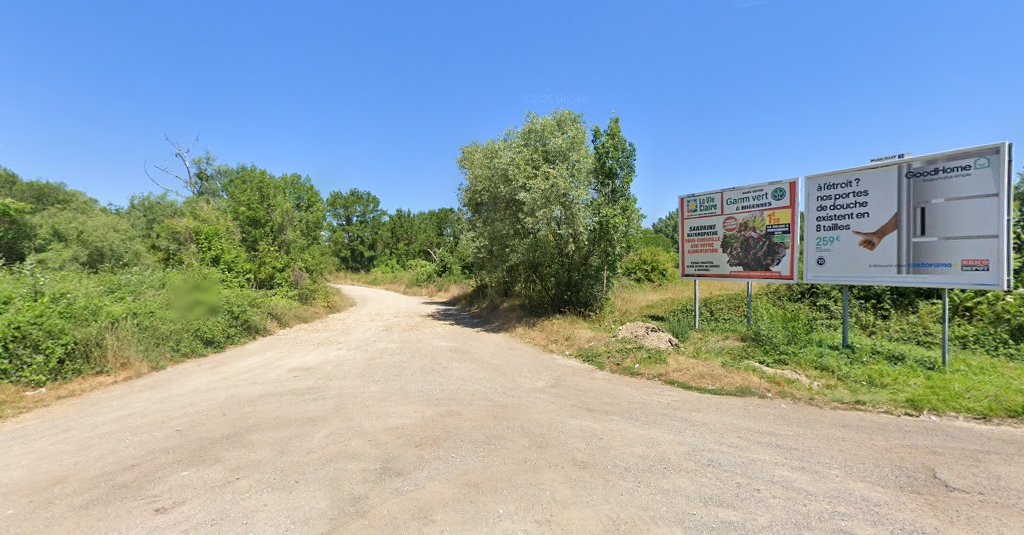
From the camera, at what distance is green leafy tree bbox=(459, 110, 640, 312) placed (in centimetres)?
1428

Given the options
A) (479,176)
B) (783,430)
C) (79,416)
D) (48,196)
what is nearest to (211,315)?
(79,416)

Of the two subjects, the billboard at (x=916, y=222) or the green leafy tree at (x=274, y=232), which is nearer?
the billboard at (x=916, y=222)

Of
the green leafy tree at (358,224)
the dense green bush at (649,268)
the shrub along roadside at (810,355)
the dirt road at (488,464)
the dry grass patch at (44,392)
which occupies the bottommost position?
the dry grass patch at (44,392)

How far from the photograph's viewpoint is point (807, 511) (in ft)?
11.8

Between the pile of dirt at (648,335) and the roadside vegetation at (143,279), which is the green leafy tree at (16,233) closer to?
the roadside vegetation at (143,279)

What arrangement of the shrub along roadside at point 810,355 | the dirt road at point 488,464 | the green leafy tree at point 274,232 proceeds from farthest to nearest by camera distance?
1. the green leafy tree at point 274,232
2. the shrub along roadside at point 810,355
3. the dirt road at point 488,464

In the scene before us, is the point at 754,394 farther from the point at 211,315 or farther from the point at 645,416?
the point at 211,315

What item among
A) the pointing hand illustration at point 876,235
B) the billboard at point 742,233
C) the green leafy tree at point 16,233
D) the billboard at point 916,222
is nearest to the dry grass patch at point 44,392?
the green leafy tree at point 16,233

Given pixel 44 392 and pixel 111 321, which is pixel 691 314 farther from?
pixel 44 392

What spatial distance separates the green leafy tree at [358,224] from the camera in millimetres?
75000

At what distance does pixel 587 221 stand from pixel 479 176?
5529 millimetres

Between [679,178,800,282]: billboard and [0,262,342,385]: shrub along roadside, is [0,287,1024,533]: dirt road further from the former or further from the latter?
[679,178,800,282]: billboard

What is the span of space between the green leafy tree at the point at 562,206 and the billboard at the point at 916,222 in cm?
557

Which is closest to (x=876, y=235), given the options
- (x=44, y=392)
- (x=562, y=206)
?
(x=562, y=206)
